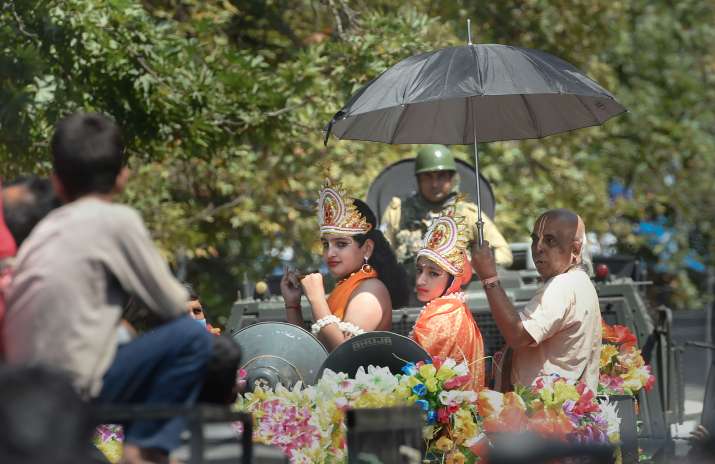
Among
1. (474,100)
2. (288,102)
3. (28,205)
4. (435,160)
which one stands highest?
(288,102)

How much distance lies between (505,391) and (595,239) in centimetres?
993

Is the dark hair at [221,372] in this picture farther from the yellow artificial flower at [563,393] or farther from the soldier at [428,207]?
the soldier at [428,207]

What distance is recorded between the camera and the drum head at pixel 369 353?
535 centimetres

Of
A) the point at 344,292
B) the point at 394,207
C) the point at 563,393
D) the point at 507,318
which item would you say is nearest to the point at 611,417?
the point at 563,393

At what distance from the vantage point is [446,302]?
5.68 meters

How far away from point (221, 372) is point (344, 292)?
2.50 metres

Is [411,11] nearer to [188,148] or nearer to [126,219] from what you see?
[188,148]

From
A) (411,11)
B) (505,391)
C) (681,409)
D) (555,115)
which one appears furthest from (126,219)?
(411,11)

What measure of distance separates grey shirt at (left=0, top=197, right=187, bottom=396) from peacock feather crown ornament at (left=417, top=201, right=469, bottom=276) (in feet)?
8.34

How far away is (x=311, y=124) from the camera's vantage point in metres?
9.49

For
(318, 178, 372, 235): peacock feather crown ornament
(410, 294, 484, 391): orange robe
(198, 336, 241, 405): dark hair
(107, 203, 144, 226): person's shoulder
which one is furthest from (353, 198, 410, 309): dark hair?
(107, 203, 144, 226): person's shoulder

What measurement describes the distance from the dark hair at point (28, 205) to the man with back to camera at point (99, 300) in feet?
1.70

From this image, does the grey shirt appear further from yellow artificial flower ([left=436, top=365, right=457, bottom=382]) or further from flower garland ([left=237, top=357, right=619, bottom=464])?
yellow artificial flower ([left=436, top=365, right=457, bottom=382])

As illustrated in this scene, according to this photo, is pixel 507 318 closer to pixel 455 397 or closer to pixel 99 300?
pixel 455 397
